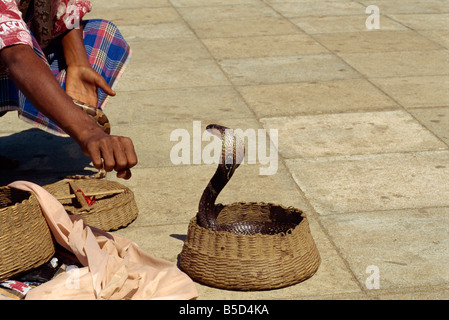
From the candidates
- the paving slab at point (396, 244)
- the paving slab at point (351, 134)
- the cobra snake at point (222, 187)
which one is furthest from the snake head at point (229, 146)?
the paving slab at point (351, 134)

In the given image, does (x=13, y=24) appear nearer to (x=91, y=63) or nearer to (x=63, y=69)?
(x=63, y=69)

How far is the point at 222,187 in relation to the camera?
441 cm

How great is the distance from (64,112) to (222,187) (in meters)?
1.27

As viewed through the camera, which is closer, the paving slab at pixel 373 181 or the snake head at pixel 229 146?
the snake head at pixel 229 146

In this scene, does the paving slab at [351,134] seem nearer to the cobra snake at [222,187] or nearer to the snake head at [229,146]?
the cobra snake at [222,187]

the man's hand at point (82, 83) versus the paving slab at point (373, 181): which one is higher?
the man's hand at point (82, 83)

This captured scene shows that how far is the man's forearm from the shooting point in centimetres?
331

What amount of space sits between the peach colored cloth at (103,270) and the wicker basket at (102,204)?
1.33 feet

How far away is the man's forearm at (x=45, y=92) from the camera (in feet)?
10.9

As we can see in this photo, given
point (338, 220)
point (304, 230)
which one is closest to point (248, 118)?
point (338, 220)

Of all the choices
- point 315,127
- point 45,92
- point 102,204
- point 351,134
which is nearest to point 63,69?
point 102,204

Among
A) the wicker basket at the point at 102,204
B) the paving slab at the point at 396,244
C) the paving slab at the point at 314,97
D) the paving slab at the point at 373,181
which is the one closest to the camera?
the paving slab at the point at 396,244

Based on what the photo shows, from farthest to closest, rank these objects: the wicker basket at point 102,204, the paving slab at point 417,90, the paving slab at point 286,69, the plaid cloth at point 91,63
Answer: the paving slab at point 286,69, the paving slab at point 417,90, the plaid cloth at point 91,63, the wicker basket at point 102,204

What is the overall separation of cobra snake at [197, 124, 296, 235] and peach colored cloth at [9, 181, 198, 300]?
0.44 m
